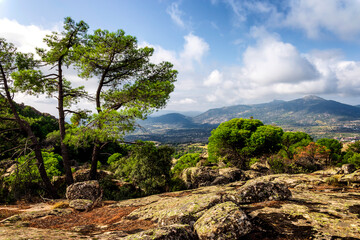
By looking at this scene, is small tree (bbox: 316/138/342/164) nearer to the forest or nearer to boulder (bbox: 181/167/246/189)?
boulder (bbox: 181/167/246/189)

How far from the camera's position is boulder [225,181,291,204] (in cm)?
712

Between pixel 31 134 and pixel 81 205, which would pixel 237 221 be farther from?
pixel 31 134

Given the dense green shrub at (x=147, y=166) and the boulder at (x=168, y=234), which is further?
the dense green shrub at (x=147, y=166)

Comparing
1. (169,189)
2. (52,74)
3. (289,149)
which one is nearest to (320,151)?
(289,149)

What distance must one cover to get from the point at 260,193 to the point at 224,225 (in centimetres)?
373

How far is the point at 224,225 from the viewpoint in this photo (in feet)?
14.5

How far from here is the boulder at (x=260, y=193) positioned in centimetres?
712

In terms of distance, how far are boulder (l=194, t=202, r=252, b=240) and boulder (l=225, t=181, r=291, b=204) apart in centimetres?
242

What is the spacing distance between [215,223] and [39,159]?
16.3 meters

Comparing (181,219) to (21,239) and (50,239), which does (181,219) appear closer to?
(50,239)

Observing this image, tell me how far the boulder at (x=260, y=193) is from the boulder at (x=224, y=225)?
7.93 ft

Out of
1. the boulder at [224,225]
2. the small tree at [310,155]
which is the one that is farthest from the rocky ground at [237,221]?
the small tree at [310,155]

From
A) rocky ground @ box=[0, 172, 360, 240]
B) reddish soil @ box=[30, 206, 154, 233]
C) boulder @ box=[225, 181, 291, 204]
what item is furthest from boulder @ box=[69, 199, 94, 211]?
boulder @ box=[225, 181, 291, 204]

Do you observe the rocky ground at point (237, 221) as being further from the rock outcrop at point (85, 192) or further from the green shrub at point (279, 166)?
the green shrub at point (279, 166)
